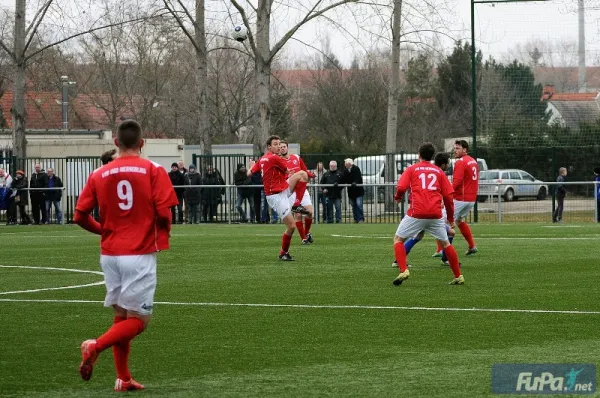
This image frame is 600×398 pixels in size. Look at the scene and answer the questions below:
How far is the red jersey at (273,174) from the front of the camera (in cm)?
1917

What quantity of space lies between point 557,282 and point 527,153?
21862 millimetres

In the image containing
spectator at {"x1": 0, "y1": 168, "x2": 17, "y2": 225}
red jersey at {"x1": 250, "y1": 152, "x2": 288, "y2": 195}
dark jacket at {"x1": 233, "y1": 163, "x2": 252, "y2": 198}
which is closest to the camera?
red jersey at {"x1": 250, "y1": 152, "x2": 288, "y2": 195}

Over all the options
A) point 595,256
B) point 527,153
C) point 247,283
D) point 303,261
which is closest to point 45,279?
point 247,283

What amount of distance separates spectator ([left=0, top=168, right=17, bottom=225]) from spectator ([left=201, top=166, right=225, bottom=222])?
601 cm

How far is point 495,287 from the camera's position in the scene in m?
14.2

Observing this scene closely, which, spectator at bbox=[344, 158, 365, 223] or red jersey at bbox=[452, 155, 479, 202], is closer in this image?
red jersey at bbox=[452, 155, 479, 202]

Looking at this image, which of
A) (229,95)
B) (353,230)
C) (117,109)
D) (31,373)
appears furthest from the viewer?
(229,95)

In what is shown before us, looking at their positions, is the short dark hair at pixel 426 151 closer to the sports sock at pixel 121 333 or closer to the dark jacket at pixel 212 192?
the sports sock at pixel 121 333

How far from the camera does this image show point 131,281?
780 cm

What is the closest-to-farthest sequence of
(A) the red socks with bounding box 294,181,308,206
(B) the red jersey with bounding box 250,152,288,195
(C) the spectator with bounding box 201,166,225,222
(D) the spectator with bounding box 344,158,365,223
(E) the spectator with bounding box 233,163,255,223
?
(B) the red jersey with bounding box 250,152,288,195, (A) the red socks with bounding box 294,181,308,206, (D) the spectator with bounding box 344,158,365,223, (E) the spectator with bounding box 233,163,255,223, (C) the spectator with bounding box 201,166,225,222

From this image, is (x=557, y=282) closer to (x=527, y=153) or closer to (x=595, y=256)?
(x=595, y=256)

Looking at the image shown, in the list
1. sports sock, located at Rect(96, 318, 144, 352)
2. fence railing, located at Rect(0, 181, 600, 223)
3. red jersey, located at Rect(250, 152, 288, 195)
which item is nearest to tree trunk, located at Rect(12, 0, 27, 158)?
fence railing, located at Rect(0, 181, 600, 223)

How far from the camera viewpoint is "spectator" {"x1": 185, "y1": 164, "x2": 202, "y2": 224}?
111ft

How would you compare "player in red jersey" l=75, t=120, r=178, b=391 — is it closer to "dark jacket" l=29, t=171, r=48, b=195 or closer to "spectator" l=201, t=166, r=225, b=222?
"spectator" l=201, t=166, r=225, b=222
